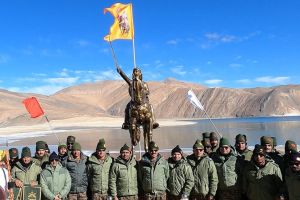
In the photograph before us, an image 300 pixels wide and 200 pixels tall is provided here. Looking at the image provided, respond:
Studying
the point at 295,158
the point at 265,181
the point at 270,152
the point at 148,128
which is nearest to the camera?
the point at 295,158

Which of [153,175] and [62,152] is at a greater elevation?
[62,152]

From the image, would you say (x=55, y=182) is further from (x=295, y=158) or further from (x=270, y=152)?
(x=270, y=152)

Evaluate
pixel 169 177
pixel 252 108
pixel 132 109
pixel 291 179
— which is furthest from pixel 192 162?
pixel 252 108

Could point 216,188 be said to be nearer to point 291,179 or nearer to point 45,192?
point 291,179

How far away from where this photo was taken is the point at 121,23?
1214 cm

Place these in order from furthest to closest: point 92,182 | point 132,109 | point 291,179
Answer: point 132,109, point 92,182, point 291,179

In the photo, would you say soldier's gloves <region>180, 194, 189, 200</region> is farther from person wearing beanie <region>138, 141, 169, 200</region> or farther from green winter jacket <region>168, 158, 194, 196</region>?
person wearing beanie <region>138, 141, 169, 200</region>

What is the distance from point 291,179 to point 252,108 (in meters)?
152

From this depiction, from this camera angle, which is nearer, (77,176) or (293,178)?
(293,178)

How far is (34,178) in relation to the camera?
7.88 meters

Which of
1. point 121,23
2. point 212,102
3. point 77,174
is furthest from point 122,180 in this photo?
point 212,102

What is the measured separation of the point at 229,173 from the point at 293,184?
1.61m

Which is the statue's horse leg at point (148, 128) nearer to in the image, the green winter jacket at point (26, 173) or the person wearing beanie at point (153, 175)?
the person wearing beanie at point (153, 175)

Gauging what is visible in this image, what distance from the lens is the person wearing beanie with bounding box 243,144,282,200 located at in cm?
711
